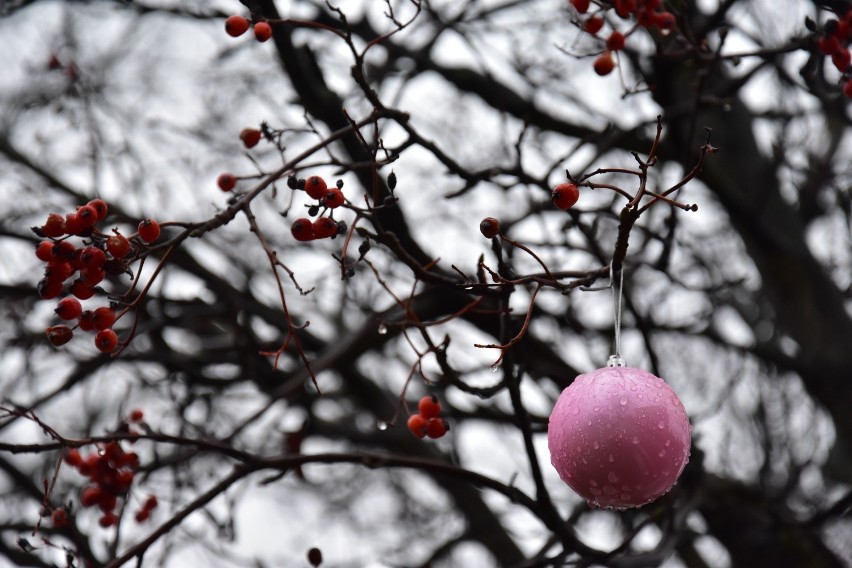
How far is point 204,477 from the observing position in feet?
15.2

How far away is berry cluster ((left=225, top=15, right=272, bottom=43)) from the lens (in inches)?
74.5

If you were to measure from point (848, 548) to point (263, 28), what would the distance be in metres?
5.68

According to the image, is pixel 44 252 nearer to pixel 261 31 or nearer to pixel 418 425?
pixel 261 31

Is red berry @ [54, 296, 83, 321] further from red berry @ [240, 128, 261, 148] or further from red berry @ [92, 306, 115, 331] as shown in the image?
red berry @ [240, 128, 261, 148]

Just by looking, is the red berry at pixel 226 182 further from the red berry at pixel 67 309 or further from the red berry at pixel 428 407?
the red berry at pixel 428 407

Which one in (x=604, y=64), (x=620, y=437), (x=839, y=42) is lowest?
(x=620, y=437)

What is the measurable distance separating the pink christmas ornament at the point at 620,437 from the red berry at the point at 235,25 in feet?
3.94

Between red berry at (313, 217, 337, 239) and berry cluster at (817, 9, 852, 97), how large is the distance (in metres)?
1.51

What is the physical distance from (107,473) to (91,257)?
1.06 meters

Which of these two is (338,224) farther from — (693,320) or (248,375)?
(693,320)

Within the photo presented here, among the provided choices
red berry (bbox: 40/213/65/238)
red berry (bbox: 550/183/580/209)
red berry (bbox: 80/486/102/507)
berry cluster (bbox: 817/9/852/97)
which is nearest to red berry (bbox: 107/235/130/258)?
red berry (bbox: 40/213/65/238)

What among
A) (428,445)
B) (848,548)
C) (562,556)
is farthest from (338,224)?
(848,548)

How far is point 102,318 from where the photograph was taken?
163cm

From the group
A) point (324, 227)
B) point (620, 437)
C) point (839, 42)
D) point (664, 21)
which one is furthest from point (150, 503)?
point (839, 42)
